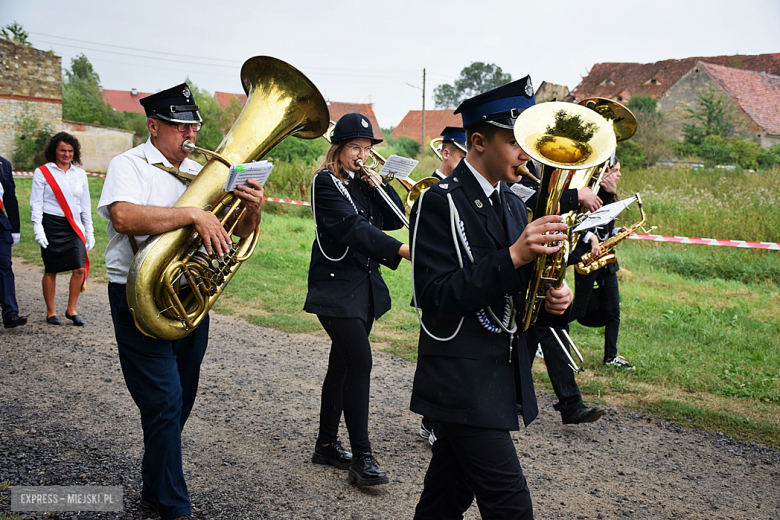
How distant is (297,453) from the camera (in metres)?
3.77

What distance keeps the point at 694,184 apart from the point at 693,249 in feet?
13.4

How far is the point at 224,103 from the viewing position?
45.2 m

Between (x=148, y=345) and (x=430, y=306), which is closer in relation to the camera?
(x=430, y=306)

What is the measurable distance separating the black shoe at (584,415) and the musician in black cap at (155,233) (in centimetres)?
261

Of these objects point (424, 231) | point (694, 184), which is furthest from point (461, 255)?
point (694, 184)

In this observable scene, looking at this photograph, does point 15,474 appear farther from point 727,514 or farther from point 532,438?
point 727,514

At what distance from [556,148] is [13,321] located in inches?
243

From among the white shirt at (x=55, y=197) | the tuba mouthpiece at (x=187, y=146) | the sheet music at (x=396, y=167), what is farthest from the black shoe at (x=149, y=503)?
the white shirt at (x=55, y=197)

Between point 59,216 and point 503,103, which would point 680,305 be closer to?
point 503,103

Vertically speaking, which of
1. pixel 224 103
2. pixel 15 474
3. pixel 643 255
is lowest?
pixel 15 474

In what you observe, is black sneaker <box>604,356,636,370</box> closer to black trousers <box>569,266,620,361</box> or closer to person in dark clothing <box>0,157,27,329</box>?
black trousers <box>569,266,620,361</box>

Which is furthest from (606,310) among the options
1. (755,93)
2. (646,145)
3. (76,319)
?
(755,93)

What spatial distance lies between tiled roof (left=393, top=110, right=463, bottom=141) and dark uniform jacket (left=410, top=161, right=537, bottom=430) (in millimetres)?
51179

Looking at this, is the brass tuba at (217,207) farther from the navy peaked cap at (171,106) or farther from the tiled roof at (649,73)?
the tiled roof at (649,73)
